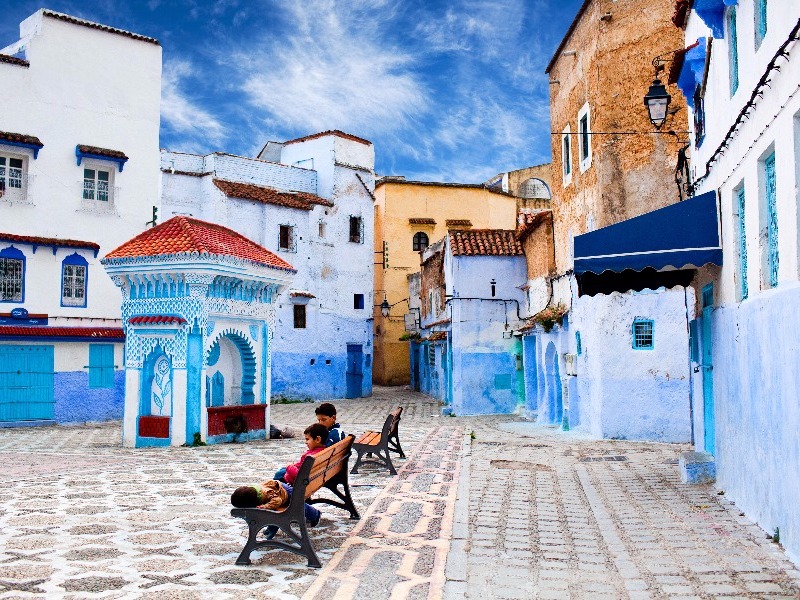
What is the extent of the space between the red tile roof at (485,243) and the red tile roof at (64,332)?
36.1 ft

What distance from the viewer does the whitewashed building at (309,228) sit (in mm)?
30766

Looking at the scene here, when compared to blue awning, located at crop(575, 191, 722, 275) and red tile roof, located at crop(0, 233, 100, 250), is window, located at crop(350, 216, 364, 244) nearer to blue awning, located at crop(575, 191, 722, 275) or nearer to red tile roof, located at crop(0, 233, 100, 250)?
red tile roof, located at crop(0, 233, 100, 250)

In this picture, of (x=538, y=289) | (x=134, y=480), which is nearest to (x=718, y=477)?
(x=134, y=480)

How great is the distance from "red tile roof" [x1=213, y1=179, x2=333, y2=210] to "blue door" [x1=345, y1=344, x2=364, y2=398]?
6601 millimetres

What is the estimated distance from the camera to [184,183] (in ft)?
100

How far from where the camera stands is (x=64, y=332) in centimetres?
2161

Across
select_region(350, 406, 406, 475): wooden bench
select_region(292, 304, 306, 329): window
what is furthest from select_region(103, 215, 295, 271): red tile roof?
select_region(292, 304, 306, 329): window

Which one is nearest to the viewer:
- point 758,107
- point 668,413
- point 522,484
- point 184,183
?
point 758,107

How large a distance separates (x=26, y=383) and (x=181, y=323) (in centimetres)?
892

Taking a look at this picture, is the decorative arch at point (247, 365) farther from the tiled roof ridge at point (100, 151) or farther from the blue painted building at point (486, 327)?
the blue painted building at point (486, 327)

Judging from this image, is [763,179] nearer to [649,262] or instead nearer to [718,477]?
[649,262]

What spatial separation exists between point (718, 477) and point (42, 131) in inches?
803

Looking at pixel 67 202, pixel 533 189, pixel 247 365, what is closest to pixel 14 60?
pixel 67 202

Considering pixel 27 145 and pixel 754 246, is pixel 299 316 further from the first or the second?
pixel 754 246
